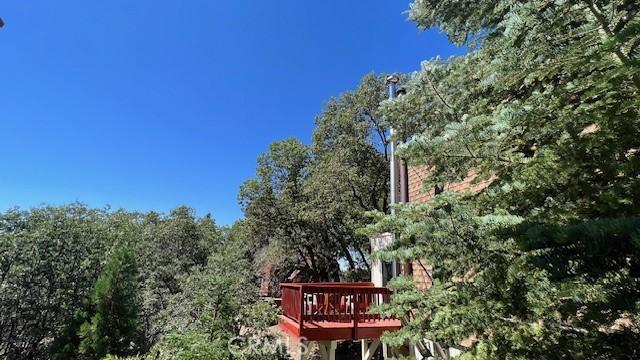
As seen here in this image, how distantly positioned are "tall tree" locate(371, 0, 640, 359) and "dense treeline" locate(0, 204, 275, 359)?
684cm

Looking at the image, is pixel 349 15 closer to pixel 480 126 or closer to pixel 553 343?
pixel 480 126

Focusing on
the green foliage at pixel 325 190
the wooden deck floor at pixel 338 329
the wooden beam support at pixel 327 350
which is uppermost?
the green foliage at pixel 325 190

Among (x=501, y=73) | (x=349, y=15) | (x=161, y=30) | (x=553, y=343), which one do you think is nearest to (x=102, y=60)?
(x=161, y=30)

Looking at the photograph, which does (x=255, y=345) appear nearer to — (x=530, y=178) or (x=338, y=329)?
(x=338, y=329)

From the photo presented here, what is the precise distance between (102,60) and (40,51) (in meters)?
1.56

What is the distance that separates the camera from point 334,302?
24.1ft

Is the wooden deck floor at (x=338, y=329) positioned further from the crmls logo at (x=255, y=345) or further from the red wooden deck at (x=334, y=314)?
the crmls logo at (x=255, y=345)

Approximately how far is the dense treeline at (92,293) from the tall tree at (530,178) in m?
6.84

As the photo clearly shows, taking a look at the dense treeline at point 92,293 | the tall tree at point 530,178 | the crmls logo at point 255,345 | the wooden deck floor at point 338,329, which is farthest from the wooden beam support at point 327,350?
the tall tree at point 530,178

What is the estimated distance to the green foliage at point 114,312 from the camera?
10.5 metres

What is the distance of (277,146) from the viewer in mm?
17531

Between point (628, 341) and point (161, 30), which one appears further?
point (161, 30)

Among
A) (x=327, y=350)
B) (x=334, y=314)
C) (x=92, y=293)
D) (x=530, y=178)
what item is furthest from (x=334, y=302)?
(x=92, y=293)

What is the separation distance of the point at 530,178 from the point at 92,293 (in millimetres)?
→ 12712
